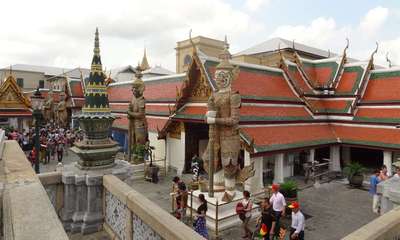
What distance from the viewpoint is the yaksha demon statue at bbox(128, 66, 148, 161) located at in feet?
53.1

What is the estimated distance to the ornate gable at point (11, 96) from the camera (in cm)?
2308

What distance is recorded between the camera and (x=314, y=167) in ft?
50.1

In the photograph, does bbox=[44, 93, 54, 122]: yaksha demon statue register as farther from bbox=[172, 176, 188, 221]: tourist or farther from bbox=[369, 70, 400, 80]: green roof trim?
bbox=[369, 70, 400, 80]: green roof trim

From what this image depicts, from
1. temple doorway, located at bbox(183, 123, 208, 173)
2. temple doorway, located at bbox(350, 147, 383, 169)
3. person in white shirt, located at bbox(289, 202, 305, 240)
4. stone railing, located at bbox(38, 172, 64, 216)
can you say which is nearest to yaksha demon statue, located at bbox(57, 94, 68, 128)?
temple doorway, located at bbox(183, 123, 208, 173)

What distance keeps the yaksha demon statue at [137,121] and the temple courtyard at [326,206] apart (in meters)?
2.08

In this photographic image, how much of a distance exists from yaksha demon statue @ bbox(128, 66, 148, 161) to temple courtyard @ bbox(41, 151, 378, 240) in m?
2.08

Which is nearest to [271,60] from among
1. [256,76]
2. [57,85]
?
[256,76]

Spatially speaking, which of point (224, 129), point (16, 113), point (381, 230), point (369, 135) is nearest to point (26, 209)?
point (381, 230)

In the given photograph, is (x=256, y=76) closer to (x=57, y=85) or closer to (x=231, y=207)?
(x=231, y=207)

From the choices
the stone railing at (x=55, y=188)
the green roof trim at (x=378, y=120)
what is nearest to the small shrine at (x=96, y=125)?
the stone railing at (x=55, y=188)

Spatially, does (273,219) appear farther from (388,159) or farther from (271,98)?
(388,159)

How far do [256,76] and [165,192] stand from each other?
8309 millimetres

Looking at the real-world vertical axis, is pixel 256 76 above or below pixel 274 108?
above

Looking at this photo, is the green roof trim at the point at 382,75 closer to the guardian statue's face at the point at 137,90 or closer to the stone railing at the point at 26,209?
the guardian statue's face at the point at 137,90
